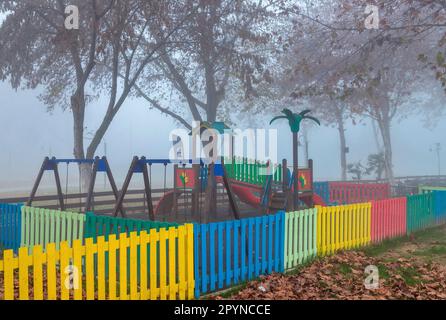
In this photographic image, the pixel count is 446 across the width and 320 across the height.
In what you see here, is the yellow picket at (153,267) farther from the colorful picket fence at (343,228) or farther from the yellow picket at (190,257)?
the colorful picket fence at (343,228)

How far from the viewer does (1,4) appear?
57.2 ft

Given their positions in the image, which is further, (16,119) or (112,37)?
(16,119)

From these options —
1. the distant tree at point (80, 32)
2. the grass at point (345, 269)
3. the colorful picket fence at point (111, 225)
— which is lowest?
the grass at point (345, 269)

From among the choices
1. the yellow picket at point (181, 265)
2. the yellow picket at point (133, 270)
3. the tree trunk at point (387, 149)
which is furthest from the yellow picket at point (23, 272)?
the tree trunk at point (387, 149)

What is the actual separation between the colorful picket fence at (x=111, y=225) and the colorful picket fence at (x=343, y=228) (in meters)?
3.68

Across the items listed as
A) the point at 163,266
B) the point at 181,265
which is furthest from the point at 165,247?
the point at 181,265

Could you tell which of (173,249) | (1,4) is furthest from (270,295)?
(1,4)

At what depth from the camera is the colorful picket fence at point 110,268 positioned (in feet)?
16.6

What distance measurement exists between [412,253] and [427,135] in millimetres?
184746

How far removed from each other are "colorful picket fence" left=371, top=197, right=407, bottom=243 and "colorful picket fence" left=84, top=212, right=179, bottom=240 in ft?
19.5

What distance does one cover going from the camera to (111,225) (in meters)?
8.54

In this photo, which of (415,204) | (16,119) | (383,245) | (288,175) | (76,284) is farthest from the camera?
(16,119)

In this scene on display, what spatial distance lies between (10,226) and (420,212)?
431 inches

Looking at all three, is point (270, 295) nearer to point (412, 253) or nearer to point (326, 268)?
point (326, 268)
